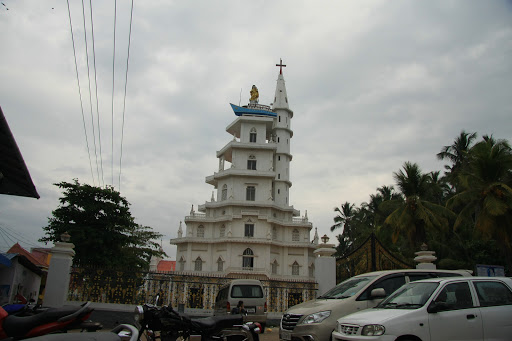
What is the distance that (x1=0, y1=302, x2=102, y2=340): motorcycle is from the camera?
4.10m

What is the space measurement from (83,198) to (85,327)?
22.7 m

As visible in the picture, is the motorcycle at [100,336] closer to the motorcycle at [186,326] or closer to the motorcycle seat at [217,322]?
the motorcycle at [186,326]

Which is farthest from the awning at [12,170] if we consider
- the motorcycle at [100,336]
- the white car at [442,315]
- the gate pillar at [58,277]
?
the white car at [442,315]

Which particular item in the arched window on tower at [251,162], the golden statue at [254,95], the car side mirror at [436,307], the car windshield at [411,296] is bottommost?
the car side mirror at [436,307]

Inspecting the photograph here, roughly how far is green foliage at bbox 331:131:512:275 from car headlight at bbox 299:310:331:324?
44.6 feet

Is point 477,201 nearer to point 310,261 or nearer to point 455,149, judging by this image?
point 455,149

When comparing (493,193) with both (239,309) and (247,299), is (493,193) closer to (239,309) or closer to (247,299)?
(247,299)

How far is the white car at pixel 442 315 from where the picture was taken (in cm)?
607

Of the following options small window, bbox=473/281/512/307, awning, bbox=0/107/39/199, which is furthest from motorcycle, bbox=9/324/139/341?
small window, bbox=473/281/512/307

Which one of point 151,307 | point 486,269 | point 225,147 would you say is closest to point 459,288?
point 151,307

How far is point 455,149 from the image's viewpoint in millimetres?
39188

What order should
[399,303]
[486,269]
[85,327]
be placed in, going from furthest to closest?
[486,269] < [399,303] < [85,327]

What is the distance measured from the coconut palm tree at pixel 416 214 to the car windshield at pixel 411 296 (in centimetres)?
1888

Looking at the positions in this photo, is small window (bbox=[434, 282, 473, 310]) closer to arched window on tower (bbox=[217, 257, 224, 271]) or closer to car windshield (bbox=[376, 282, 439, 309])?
car windshield (bbox=[376, 282, 439, 309])
